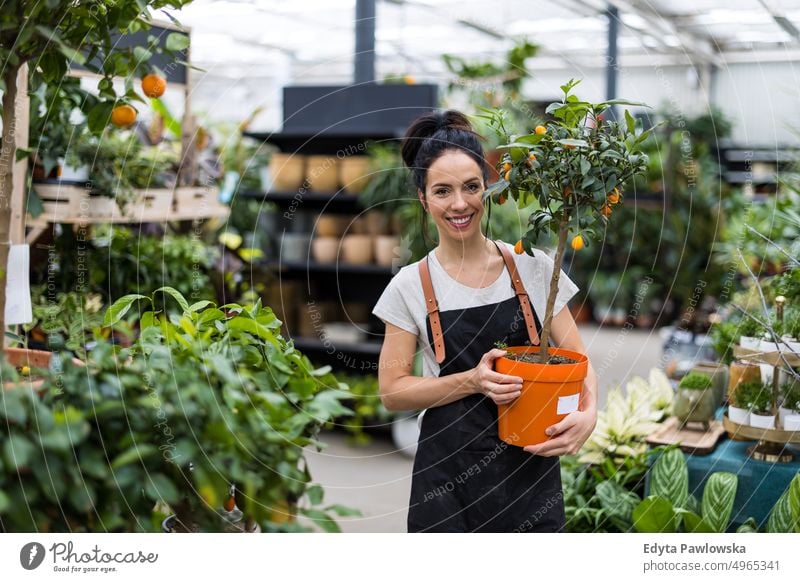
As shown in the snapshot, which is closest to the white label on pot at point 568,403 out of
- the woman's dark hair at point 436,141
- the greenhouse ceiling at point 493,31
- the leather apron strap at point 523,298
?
the leather apron strap at point 523,298

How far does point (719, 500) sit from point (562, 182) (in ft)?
3.12

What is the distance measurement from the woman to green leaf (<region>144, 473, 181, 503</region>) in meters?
0.59

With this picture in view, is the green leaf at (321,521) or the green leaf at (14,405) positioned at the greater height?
the green leaf at (14,405)

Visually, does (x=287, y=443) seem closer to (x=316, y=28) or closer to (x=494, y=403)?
(x=494, y=403)

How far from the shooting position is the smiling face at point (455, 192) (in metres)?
1.54

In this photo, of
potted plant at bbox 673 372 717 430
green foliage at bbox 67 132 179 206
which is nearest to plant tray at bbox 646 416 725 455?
potted plant at bbox 673 372 717 430

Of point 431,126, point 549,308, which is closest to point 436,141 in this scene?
point 431,126

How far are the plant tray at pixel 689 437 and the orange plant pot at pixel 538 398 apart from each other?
74 cm

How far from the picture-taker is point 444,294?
63.1 inches

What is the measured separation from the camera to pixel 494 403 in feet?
5.28

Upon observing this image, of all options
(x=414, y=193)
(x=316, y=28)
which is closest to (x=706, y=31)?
(x=316, y=28)

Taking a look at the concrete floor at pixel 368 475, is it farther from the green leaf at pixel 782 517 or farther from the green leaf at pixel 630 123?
the green leaf at pixel 630 123

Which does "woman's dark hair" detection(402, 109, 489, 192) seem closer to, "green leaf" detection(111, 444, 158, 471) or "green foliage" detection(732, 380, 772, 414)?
"green leaf" detection(111, 444, 158, 471)
